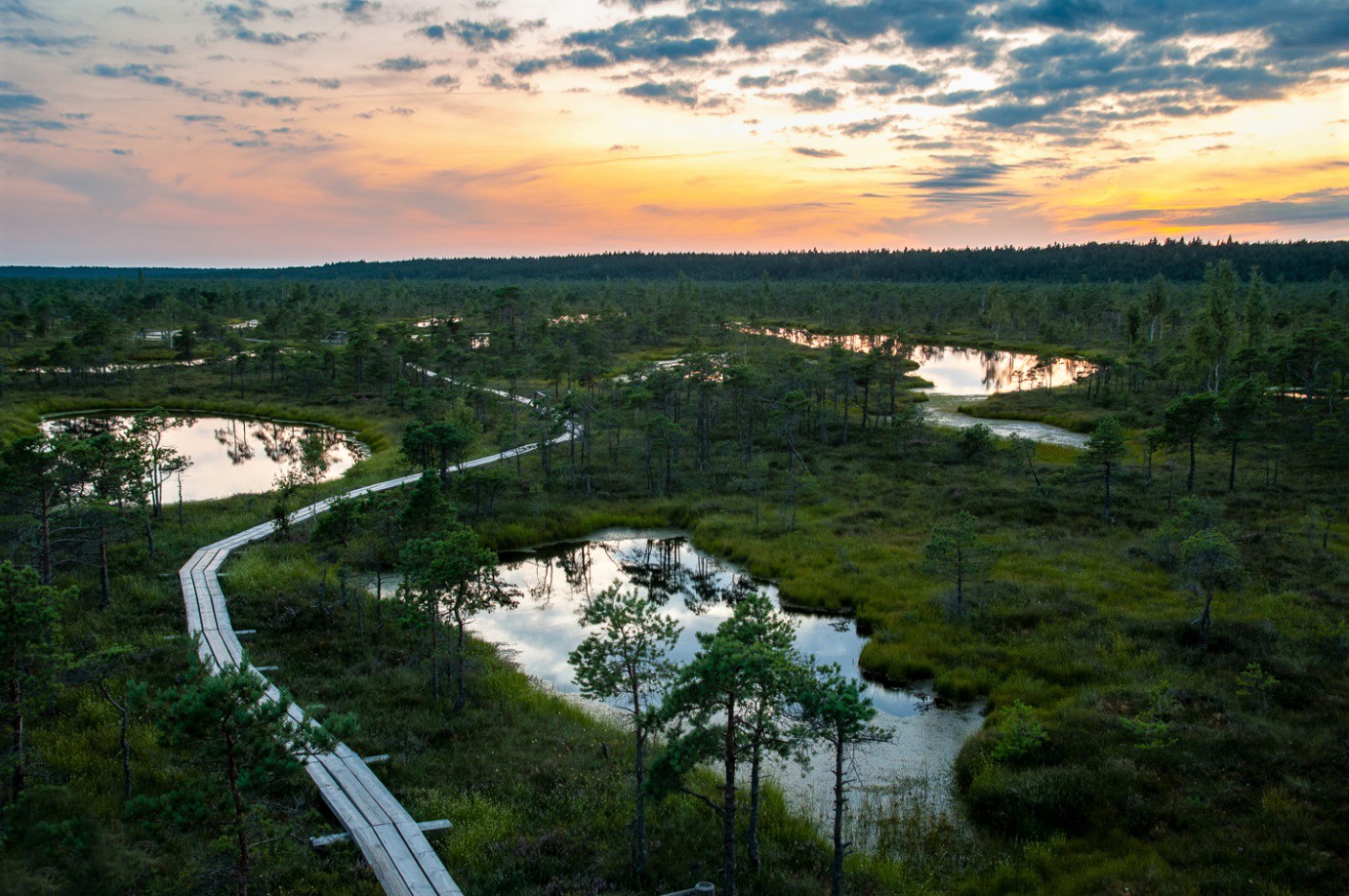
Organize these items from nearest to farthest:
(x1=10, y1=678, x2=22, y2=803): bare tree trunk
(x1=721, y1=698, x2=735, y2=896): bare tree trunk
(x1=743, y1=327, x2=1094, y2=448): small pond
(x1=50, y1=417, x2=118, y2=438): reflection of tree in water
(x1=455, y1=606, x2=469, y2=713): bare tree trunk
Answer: (x1=721, y1=698, x2=735, y2=896): bare tree trunk
(x1=10, y1=678, x2=22, y2=803): bare tree trunk
(x1=455, y1=606, x2=469, y2=713): bare tree trunk
(x1=50, y1=417, x2=118, y2=438): reflection of tree in water
(x1=743, y1=327, x2=1094, y2=448): small pond

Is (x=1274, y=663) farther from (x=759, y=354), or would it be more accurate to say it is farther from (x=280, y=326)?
(x=280, y=326)

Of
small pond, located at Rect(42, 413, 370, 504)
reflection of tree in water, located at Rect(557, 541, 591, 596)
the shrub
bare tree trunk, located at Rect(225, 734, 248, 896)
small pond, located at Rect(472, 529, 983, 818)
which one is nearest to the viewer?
bare tree trunk, located at Rect(225, 734, 248, 896)

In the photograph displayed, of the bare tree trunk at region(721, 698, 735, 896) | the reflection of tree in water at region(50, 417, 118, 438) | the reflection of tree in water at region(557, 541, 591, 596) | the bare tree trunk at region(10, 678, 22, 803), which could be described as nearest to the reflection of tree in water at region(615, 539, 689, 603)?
the reflection of tree in water at region(557, 541, 591, 596)

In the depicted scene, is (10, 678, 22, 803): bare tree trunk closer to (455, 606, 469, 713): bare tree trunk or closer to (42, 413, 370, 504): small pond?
(455, 606, 469, 713): bare tree trunk

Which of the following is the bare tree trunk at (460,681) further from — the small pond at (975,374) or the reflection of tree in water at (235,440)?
the reflection of tree in water at (235,440)


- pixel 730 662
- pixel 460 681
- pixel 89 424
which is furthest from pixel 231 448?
pixel 730 662

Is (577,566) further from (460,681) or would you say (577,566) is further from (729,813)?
(729,813)
